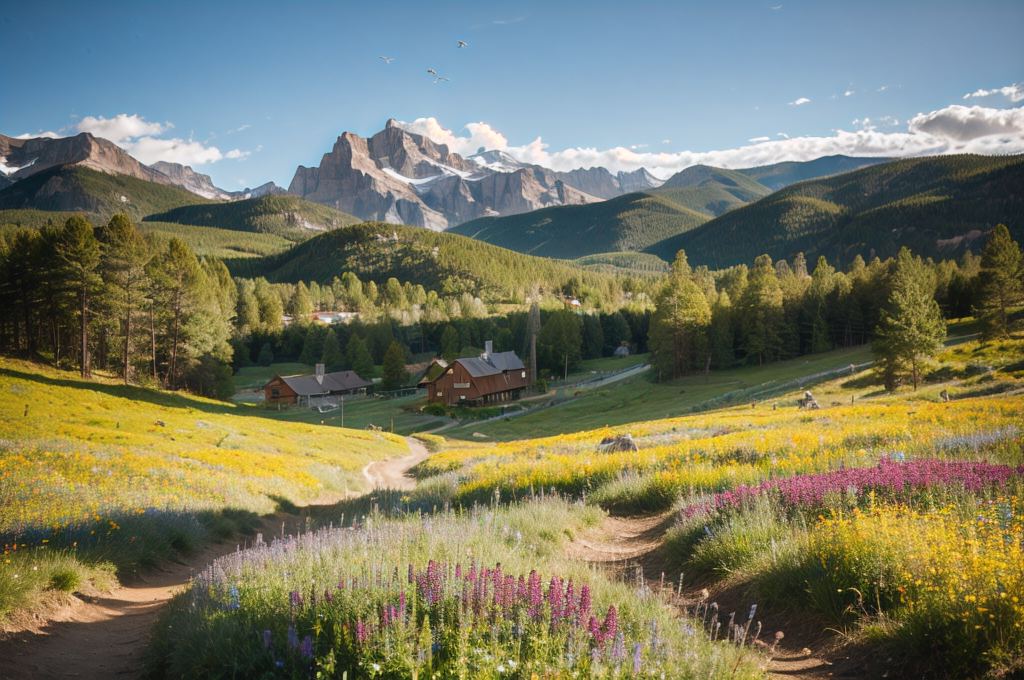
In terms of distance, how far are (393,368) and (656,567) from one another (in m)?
81.7

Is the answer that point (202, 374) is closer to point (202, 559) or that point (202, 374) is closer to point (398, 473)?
point (398, 473)

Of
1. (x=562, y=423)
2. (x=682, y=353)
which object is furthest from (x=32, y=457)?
(x=682, y=353)

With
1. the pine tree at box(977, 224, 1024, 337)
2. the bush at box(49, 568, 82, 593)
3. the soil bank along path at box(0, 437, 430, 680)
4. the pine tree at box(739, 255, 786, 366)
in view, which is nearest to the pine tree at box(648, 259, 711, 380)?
the pine tree at box(739, 255, 786, 366)

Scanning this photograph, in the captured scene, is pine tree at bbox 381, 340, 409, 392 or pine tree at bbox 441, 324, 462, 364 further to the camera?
pine tree at bbox 441, 324, 462, 364

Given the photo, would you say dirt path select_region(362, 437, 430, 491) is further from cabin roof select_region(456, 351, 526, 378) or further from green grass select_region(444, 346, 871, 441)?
cabin roof select_region(456, 351, 526, 378)

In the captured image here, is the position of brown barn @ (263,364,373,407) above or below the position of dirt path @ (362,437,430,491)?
above

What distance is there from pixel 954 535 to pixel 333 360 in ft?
320

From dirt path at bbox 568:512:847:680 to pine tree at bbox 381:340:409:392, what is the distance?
7827 centimetres

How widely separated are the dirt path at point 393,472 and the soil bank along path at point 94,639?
12362 millimetres

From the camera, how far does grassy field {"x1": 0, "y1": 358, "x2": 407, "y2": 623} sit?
844 centimetres

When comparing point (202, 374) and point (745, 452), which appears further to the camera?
point (202, 374)

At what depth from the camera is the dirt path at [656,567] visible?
445 cm

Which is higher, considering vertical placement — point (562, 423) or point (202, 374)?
point (202, 374)

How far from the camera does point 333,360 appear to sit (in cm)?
9462
